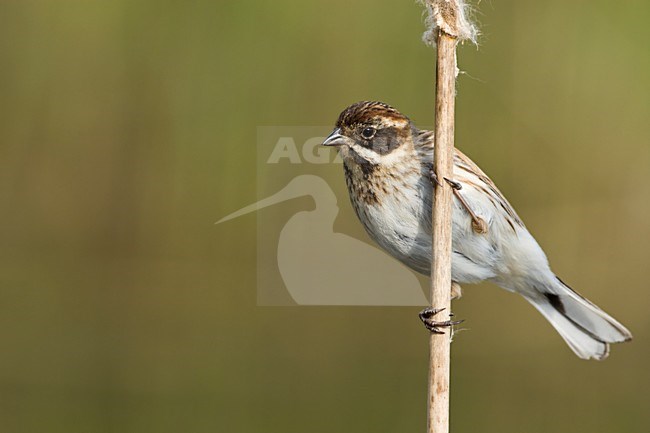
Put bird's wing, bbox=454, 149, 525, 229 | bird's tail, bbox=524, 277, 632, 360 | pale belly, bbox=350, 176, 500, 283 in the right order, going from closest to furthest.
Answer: pale belly, bbox=350, 176, 500, 283 → bird's wing, bbox=454, 149, 525, 229 → bird's tail, bbox=524, 277, 632, 360

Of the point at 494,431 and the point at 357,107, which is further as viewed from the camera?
the point at 494,431

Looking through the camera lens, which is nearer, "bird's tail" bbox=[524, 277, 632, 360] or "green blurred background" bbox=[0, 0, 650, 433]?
"bird's tail" bbox=[524, 277, 632, 360]

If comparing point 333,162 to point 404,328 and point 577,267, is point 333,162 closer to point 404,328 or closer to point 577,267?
point 404,328

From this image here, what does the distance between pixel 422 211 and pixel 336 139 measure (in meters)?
0.38

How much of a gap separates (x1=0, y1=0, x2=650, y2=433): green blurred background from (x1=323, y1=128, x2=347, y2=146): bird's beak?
87.5 inches

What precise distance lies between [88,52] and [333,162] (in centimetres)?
157

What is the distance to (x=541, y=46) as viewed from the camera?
579cm

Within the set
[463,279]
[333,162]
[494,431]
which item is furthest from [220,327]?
[463,279]

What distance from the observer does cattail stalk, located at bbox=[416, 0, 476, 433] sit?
279 cm

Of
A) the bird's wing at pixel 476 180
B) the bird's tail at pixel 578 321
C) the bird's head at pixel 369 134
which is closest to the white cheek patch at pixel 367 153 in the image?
the bird's head at pixel 369 134

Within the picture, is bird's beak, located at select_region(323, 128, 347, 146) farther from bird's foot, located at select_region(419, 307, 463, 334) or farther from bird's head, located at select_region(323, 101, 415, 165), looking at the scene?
bird's foot, located at select_region(419, 307, 463, 334)

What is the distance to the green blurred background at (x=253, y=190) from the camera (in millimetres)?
5645

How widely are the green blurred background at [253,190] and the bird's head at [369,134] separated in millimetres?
2125

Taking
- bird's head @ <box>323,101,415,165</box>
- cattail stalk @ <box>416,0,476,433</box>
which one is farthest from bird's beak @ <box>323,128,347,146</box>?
cattail stalk @ <box>416,0,476,433</box>
